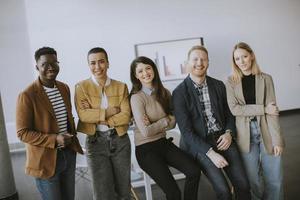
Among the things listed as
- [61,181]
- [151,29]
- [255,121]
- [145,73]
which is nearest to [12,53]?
[151,29]

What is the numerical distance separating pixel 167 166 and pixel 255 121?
86cm

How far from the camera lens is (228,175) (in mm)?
2592

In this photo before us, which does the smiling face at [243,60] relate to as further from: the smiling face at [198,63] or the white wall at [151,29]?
the white wall at [151,29]

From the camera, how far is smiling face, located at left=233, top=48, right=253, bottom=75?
2.71 metres

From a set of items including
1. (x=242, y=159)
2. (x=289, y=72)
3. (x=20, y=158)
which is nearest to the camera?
(x=242, y=159)

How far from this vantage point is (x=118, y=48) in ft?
23.7

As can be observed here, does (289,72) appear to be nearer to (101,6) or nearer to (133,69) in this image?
(101,6)

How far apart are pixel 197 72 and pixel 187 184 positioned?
923 mm

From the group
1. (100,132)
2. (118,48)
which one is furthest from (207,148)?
(118,48)

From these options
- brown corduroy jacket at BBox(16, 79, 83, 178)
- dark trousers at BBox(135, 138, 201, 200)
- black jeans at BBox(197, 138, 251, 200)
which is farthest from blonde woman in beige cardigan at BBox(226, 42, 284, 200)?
brown corduroy jacket at BBox(16, 79, 83, 178)

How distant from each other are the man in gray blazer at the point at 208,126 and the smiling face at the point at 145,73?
10.1 inches

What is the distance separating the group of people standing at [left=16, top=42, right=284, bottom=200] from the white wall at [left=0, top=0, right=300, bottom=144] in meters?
4.60

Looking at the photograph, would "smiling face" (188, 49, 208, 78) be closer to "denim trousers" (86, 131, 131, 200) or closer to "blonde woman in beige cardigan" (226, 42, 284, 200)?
"blonde woman in beige cardigan" (226, 42, 284, 200)

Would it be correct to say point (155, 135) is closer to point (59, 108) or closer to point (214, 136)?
point (214, 136)
